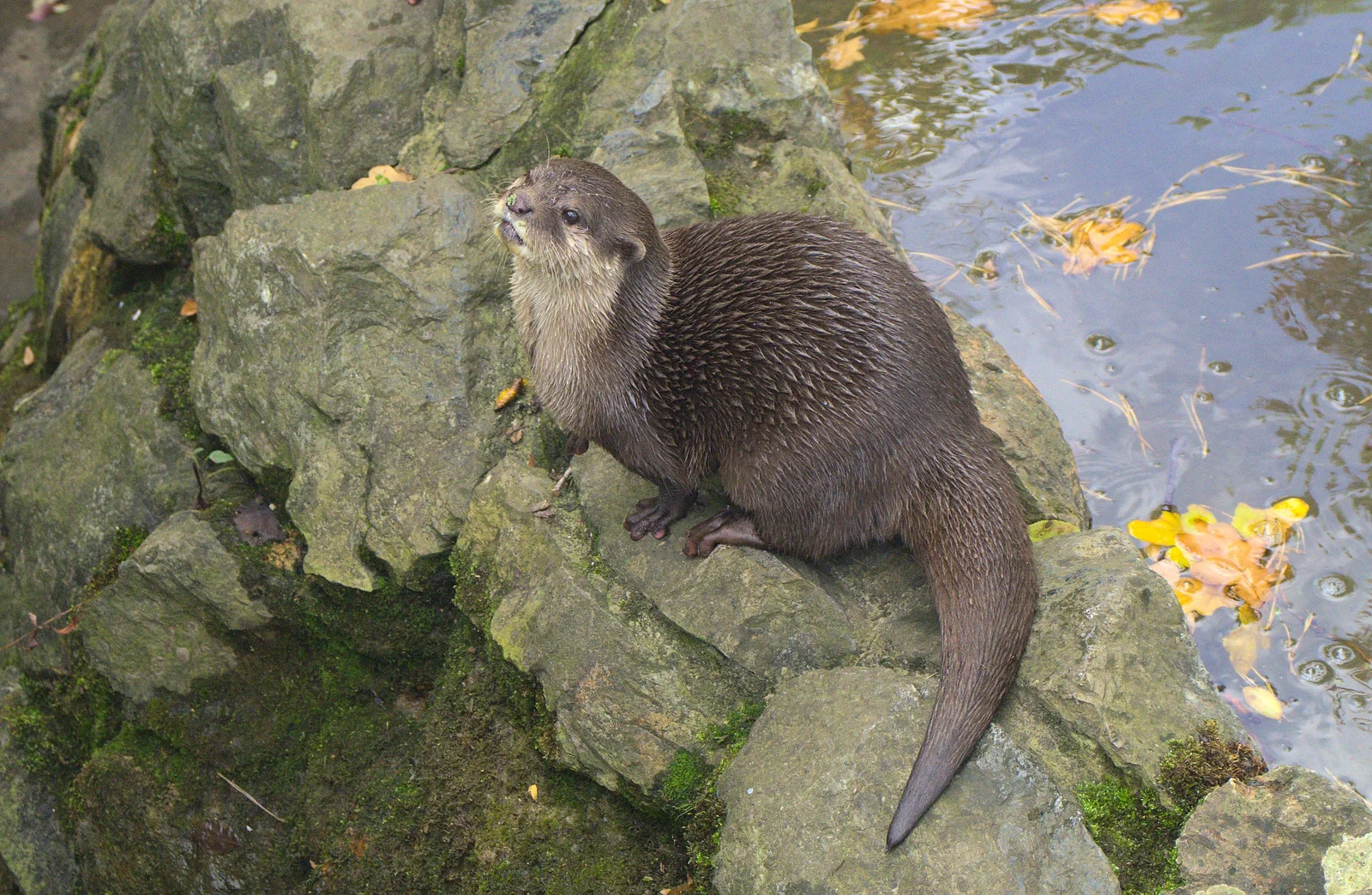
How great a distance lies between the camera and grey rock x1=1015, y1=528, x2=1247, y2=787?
1.88 m

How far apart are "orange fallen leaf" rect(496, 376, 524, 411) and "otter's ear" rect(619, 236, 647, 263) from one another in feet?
2.03

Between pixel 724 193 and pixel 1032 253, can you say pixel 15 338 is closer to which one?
pixel 724 193

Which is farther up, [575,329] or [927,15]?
[575,329]

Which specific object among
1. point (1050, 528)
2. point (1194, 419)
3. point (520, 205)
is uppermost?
point (520, 205)

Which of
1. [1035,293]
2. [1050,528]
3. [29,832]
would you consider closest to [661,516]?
[1050,528]

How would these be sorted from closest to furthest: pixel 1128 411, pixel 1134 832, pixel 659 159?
pixel 1134 832, pixel 659 159, pixel 1128 411

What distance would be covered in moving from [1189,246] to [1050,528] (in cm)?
138

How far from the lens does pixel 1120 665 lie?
1.93 metres

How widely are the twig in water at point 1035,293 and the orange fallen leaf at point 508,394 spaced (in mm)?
1590

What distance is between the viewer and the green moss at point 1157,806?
71.0 inches

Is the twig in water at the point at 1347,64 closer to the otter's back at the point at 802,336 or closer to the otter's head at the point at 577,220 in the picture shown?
the otter's back at the point at 802,336

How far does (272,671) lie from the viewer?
2.80 metres

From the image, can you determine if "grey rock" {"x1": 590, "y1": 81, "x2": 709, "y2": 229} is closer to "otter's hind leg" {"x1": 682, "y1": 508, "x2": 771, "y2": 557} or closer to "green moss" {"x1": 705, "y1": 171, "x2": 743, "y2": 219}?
"green moss" {"x1": 705, "y1": 171, "x2": 743, "y2": 219}

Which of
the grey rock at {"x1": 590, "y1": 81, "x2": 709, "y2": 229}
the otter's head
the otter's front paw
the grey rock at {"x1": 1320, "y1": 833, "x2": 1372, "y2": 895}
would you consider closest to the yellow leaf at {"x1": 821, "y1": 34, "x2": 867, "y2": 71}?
the grey rock at {"x1": 590, "y1": 81, "x2": 709, "y2": 229}
